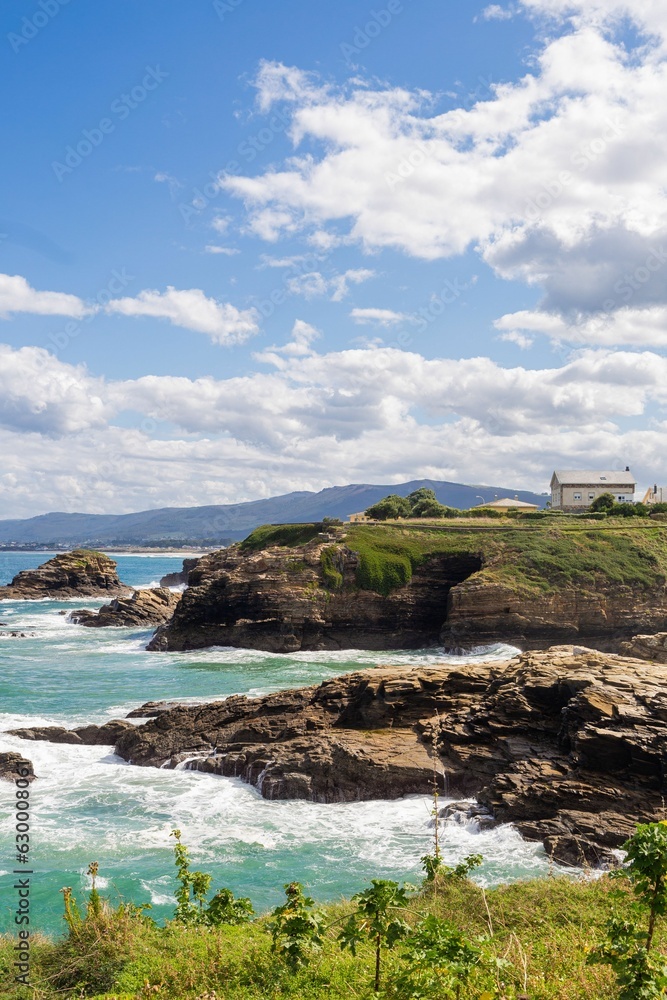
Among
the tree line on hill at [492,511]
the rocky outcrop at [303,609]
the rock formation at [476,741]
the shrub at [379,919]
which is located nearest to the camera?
the shrub at [379,919]

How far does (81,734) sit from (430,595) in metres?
35.7

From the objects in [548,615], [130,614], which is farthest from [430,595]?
[130,614]

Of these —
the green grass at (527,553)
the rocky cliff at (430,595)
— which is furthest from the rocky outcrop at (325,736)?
the green grass at (527,553)

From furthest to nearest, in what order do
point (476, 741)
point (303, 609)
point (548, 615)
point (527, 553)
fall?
1. point (527, 553)
2. point (303, 609)
3. point (548, 615)
4. point (476, 741)

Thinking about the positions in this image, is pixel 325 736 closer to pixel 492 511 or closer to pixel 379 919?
pixel 379 919

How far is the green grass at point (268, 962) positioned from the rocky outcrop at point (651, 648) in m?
25.6

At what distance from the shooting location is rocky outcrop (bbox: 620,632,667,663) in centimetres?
3400

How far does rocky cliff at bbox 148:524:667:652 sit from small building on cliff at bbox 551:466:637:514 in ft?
111

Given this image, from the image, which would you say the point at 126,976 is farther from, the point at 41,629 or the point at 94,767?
the point at 41,629

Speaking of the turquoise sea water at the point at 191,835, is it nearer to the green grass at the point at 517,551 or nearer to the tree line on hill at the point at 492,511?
the green grass at the point at 517,551

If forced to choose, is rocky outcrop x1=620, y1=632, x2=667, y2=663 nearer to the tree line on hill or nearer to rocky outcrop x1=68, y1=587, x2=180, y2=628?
A: the tree line on hill

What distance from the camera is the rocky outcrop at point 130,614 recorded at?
67.6 meters

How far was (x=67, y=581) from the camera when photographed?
95.7 metres

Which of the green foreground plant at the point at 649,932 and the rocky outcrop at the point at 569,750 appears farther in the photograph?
the rocky outcrop at the point at 569,750
